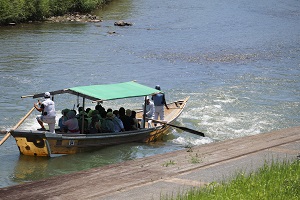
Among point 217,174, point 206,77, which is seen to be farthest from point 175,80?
point 217,174

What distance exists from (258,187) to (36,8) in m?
42.0

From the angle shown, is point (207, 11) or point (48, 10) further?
point (207, 11)

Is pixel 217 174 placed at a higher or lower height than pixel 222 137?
higher

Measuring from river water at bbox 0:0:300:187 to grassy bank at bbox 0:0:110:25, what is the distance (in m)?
1.24

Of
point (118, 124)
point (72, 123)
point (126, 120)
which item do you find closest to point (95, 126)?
point (118, 124)

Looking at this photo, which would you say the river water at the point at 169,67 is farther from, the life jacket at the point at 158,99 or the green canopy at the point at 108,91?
the green canopy at the point at 108,91

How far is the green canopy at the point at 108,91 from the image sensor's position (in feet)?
66.9

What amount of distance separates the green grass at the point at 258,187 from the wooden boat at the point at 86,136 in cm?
761

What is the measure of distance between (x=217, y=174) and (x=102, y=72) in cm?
2163

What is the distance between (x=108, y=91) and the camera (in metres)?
21.4

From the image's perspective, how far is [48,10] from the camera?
5288cm

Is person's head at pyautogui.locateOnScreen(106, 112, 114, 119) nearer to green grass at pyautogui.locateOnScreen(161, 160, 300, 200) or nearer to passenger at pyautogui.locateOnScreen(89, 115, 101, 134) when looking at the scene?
passenger at pyautogui.locateOnScreen(89, 115, 101, 134)

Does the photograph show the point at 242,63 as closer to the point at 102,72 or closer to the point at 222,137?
the point at 102,72

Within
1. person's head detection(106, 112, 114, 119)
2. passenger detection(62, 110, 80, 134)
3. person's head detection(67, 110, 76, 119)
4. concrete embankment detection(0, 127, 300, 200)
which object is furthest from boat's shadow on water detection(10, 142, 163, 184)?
concrete embankment detection(0, 127, 300, 200)
